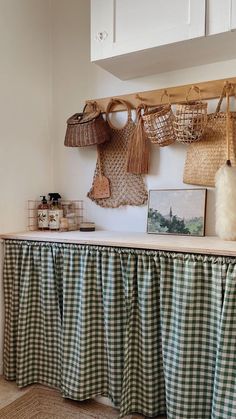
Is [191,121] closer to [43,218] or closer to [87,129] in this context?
[87,129]

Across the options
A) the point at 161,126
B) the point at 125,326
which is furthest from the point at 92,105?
the point at 125,326

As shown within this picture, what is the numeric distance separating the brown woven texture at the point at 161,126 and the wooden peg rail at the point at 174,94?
0.10 metres

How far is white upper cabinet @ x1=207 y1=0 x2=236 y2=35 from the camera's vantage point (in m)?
1.42

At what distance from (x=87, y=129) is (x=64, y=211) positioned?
1.81 ft

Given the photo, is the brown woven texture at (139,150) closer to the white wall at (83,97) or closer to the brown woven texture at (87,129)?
the white wall at (83,97)

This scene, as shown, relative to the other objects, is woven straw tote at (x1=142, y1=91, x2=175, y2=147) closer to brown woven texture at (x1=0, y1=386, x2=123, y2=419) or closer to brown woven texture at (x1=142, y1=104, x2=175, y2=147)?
brown woven texture at (x1=142, y1=104, x2=175, y2=147)

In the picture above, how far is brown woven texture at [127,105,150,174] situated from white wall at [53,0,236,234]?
7 cm

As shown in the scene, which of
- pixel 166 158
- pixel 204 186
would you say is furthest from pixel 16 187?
pixel 204 186

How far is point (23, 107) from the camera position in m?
2.06

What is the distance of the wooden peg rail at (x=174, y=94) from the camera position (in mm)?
1740

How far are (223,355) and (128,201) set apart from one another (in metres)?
0.99

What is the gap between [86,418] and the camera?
159 centimetres

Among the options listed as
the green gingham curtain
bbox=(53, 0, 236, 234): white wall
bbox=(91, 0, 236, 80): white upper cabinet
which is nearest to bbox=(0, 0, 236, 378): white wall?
bbox=(53, 0, 236, 234): white wall

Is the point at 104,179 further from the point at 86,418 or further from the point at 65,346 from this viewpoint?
the point at 86,418
